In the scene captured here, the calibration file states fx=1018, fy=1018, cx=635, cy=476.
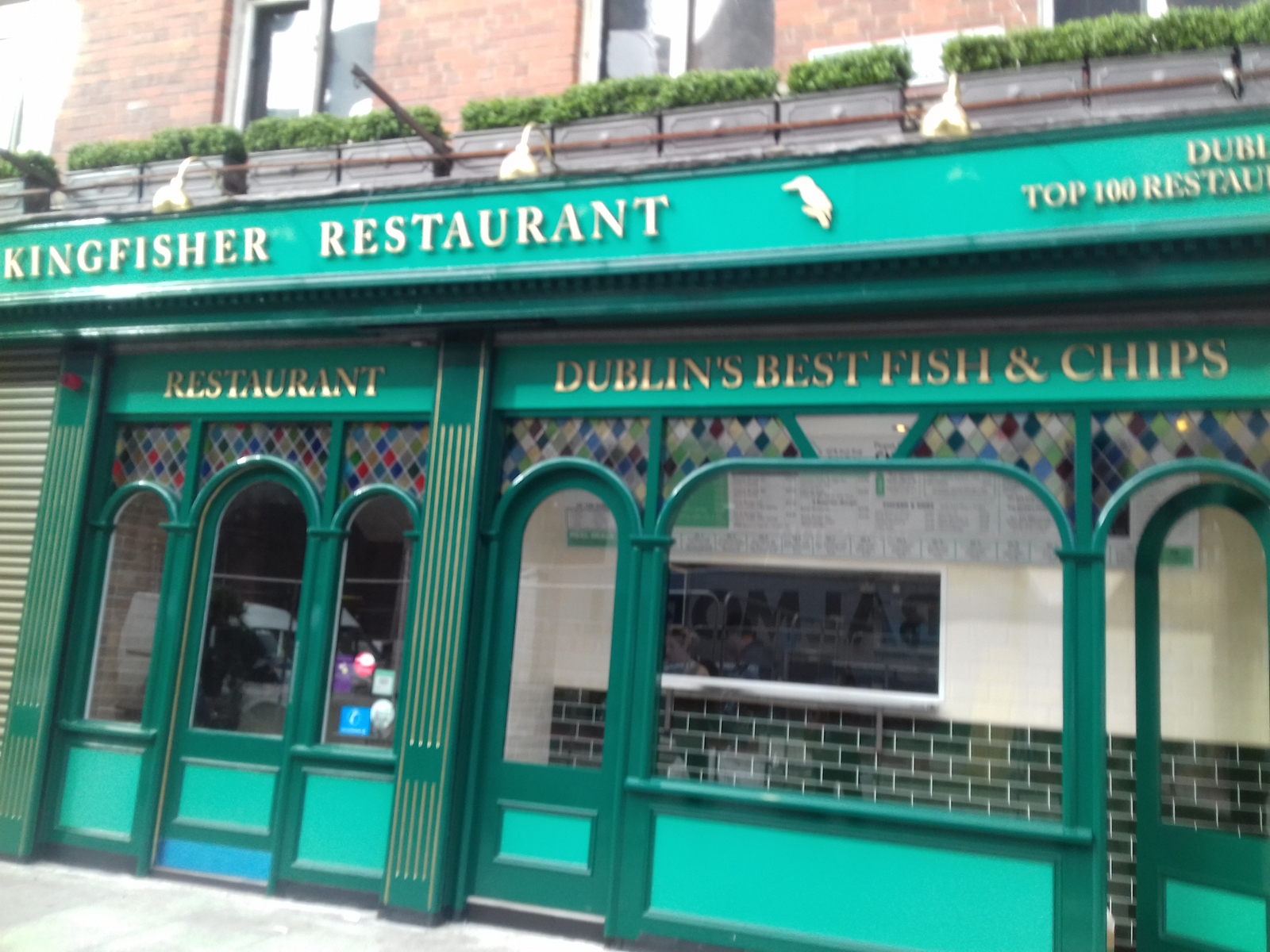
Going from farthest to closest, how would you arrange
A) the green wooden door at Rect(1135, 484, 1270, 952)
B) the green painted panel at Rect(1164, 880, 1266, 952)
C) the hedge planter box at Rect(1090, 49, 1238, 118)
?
1. the green wooden door at Rect(1135, 484, 1270, 952)
2. the hedge planter box at Rect(1090, 49, 1238, 118)
3. the green painted panel at Rect(1164, 880, 1266, 952)

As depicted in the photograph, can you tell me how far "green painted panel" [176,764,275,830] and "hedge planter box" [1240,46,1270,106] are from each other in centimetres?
692

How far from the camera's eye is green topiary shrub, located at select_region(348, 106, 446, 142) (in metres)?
7.12

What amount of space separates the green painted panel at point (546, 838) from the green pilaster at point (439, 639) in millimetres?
369

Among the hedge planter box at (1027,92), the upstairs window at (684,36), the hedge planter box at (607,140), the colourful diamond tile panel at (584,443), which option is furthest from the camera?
the upstairs window at (684,36)

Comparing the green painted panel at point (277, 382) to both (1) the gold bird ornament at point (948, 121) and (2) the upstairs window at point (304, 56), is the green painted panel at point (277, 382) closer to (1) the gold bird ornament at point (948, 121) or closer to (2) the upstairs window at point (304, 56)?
(2) the upstairs window at point (304, 56)

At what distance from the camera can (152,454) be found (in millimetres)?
7410

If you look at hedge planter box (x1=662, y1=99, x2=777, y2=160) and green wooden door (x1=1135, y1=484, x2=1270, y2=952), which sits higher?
hedge planter box (x1=662, y1=99, x2=777, y2=160)

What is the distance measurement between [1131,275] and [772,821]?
3.35m

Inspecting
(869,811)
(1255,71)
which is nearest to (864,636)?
(869,811)

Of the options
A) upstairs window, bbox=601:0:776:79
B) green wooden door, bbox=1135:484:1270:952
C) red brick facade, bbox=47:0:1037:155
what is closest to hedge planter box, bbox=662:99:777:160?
red brick facade, bbox=47:0:1037:155

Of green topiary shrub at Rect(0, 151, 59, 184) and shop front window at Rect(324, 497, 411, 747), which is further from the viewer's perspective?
green topiary shrub at Rect(0, 151, 59, 184)

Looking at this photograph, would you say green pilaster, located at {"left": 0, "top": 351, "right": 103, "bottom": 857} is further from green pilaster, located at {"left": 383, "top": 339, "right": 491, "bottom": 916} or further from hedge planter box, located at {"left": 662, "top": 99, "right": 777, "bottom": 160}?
hedge planter box, located at {"left": 662, "top": 99, "right": 777, "bottom": 160}

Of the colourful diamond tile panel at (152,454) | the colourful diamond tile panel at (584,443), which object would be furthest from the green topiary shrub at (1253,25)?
the colourful diamond tile panel at (152,454)

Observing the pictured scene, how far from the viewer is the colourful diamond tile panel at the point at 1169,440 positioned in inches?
198
